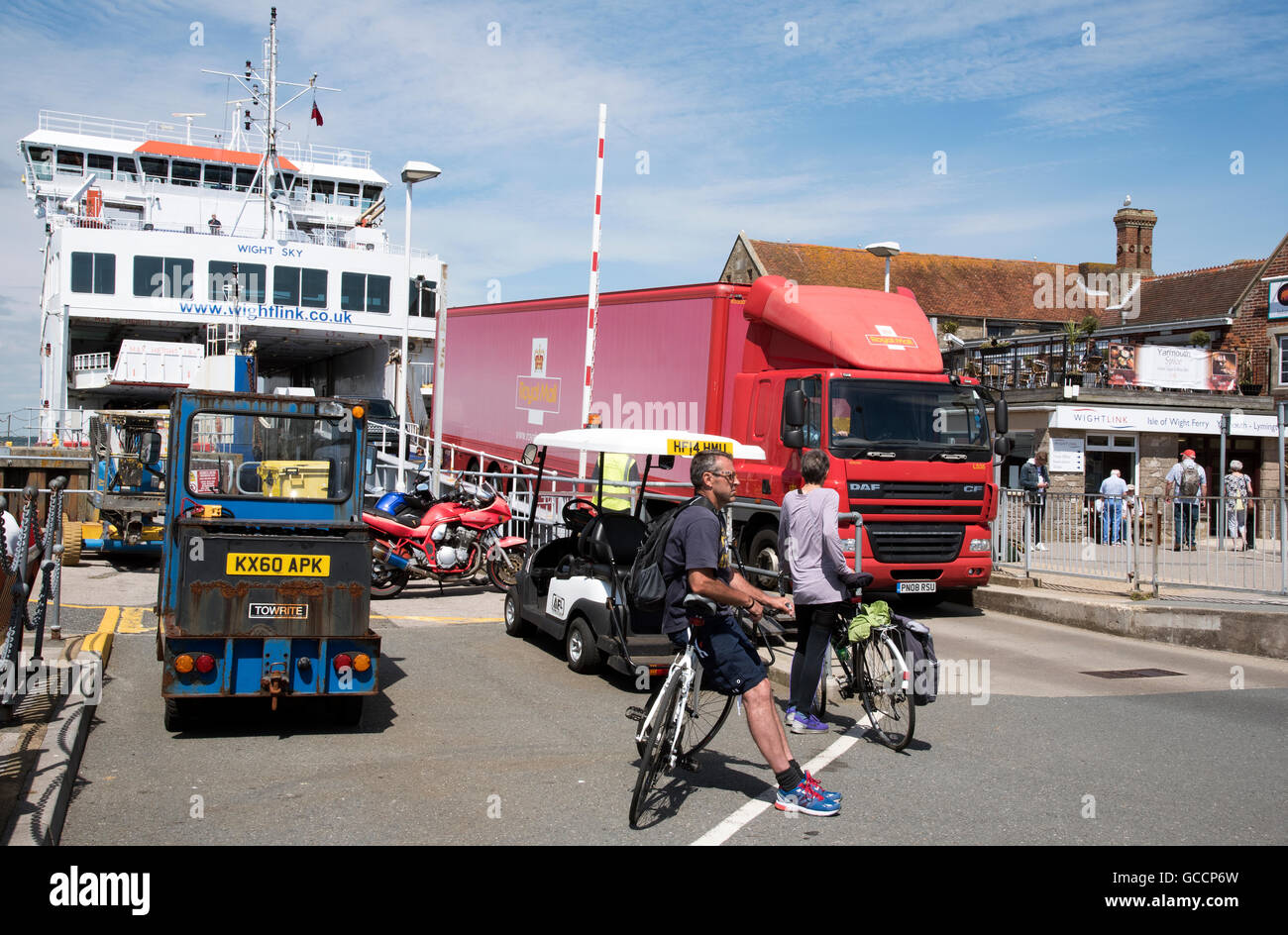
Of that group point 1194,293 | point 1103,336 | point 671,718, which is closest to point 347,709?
point 671,718

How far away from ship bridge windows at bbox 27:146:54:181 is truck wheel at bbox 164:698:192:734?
40.1 m

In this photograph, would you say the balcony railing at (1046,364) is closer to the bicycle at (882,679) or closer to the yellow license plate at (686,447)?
the yellow license plate at (686,447)

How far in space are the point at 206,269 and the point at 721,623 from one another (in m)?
36.0

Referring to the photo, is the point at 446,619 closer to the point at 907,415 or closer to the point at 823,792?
Result: the point at 907,415

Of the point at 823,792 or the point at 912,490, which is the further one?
the point at 912,490

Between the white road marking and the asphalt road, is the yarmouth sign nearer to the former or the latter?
the asphalt road

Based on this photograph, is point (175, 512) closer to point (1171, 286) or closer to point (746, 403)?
point (746, 403)

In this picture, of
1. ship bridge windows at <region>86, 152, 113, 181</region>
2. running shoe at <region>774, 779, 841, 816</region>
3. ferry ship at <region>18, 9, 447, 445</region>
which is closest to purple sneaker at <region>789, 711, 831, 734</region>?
running shoe at <region>774, 779, 841, 816</region>

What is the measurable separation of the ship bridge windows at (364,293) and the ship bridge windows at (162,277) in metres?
5.09

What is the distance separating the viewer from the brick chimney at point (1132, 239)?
49469 mm

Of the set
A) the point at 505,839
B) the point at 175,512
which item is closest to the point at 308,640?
the point at 175,512

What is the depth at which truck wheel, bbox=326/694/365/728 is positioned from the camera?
24.2ft

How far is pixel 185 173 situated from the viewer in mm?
42250

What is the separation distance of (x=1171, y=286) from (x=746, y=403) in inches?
1230
